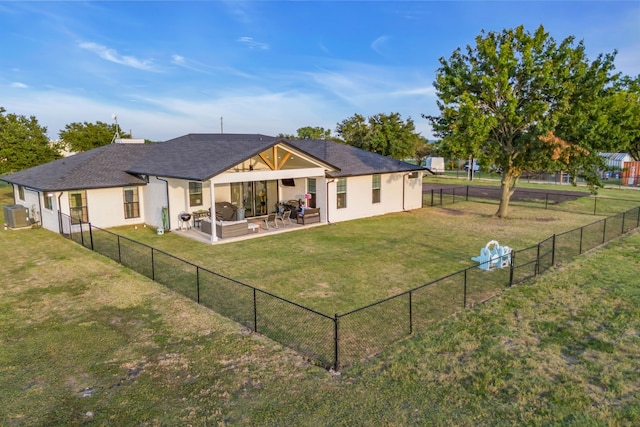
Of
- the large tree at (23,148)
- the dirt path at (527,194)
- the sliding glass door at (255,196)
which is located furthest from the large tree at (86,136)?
the dirt path at (527,194)

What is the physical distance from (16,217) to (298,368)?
749 inches

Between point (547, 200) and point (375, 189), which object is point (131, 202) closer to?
point (375, 189)

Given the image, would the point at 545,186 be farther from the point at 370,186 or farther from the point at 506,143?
the point at 370,186

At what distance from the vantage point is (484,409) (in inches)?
242

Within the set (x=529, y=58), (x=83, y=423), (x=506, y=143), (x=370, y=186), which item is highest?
(x=529, y=58)

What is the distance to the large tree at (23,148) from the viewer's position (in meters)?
31.2

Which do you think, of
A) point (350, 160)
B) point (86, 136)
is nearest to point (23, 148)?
point (86, 136)

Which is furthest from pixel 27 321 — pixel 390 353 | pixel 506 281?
pixel 506 281

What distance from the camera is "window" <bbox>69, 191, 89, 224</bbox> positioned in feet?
64.2

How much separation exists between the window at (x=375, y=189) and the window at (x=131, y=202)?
1247cm

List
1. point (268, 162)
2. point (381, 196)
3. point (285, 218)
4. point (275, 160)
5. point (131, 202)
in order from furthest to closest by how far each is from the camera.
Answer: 1. point (381, 196)
2. point (285, 218)
3. point (131, 202)
4. point (268, 162)
5. point (275, 160)

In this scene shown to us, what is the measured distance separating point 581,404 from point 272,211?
748 inches

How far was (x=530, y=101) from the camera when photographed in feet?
Answer: 68.8

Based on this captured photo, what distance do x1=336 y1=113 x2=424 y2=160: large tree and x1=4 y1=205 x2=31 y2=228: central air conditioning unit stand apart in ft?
96.3
